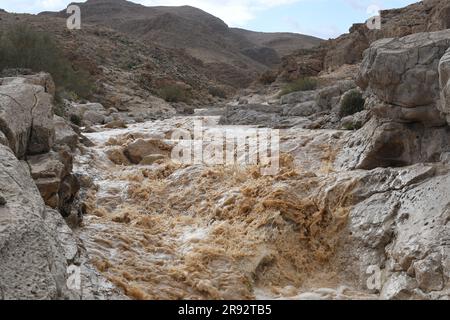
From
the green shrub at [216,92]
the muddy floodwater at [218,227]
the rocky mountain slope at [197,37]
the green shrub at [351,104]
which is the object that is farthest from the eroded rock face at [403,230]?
the rocky mountain slope at [197,37]


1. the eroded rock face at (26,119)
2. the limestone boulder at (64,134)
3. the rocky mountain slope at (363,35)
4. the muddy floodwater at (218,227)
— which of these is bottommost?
the muddy floodwater at (218,227)

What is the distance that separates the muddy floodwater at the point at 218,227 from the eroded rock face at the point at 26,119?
1.16 meters

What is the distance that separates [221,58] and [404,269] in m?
47.4

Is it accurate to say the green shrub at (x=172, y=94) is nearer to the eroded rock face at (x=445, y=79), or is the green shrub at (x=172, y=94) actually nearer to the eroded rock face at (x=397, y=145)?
the eroded rock face at (x=397, y=145)

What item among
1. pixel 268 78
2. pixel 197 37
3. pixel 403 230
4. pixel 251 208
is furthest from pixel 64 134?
pixel 197 37

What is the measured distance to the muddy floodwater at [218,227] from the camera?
19.0 ft

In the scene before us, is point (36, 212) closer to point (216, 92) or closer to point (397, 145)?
point (397, 145)

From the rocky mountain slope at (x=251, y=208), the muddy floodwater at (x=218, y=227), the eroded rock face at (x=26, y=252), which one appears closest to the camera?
the eroded rock face at (x=26, y=252)

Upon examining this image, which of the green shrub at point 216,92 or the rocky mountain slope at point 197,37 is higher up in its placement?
the rocky mountain slope at point 197,37

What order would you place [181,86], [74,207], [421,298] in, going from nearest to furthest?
[421,298]
[74,207]
[181,86]

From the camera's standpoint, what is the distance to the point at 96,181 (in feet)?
29.9
